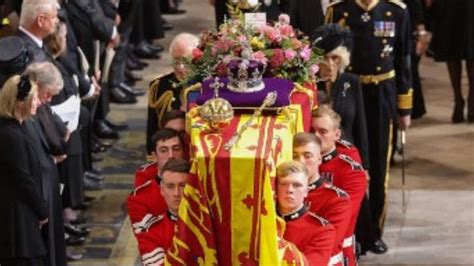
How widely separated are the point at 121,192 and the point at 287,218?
4.96m

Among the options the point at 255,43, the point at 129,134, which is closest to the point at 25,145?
the point at 255,43

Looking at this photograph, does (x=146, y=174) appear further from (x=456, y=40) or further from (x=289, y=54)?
(x=456, y=40)

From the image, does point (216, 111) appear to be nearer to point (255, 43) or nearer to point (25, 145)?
point (255, 43)

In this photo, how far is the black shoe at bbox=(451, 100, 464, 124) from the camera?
14.9m

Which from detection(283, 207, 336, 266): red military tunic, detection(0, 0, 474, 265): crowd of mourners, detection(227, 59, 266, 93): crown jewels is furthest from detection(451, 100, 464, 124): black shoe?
detection(227, 59, 266, 93): crown jewels

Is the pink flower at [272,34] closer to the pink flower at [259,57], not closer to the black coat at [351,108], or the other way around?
the pink flower at [259,57]

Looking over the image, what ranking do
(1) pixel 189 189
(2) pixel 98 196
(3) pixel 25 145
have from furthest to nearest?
(2) pixel 98 196 < (3) pixel 25 145 < (1) pixel 189 189

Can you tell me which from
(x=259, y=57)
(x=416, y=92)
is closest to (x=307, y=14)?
(x=416, y=92)

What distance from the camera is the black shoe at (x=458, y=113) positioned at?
A: 14852mm

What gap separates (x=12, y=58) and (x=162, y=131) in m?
2.02

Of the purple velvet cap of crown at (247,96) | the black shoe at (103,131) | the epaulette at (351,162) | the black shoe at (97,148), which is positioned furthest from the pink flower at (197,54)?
the black shoe at (103,131)

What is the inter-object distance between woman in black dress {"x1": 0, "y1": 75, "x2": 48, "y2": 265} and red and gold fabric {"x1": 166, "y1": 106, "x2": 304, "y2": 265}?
227 cm

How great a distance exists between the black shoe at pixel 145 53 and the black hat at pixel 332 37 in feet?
21.1

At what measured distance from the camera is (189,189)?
753cm
